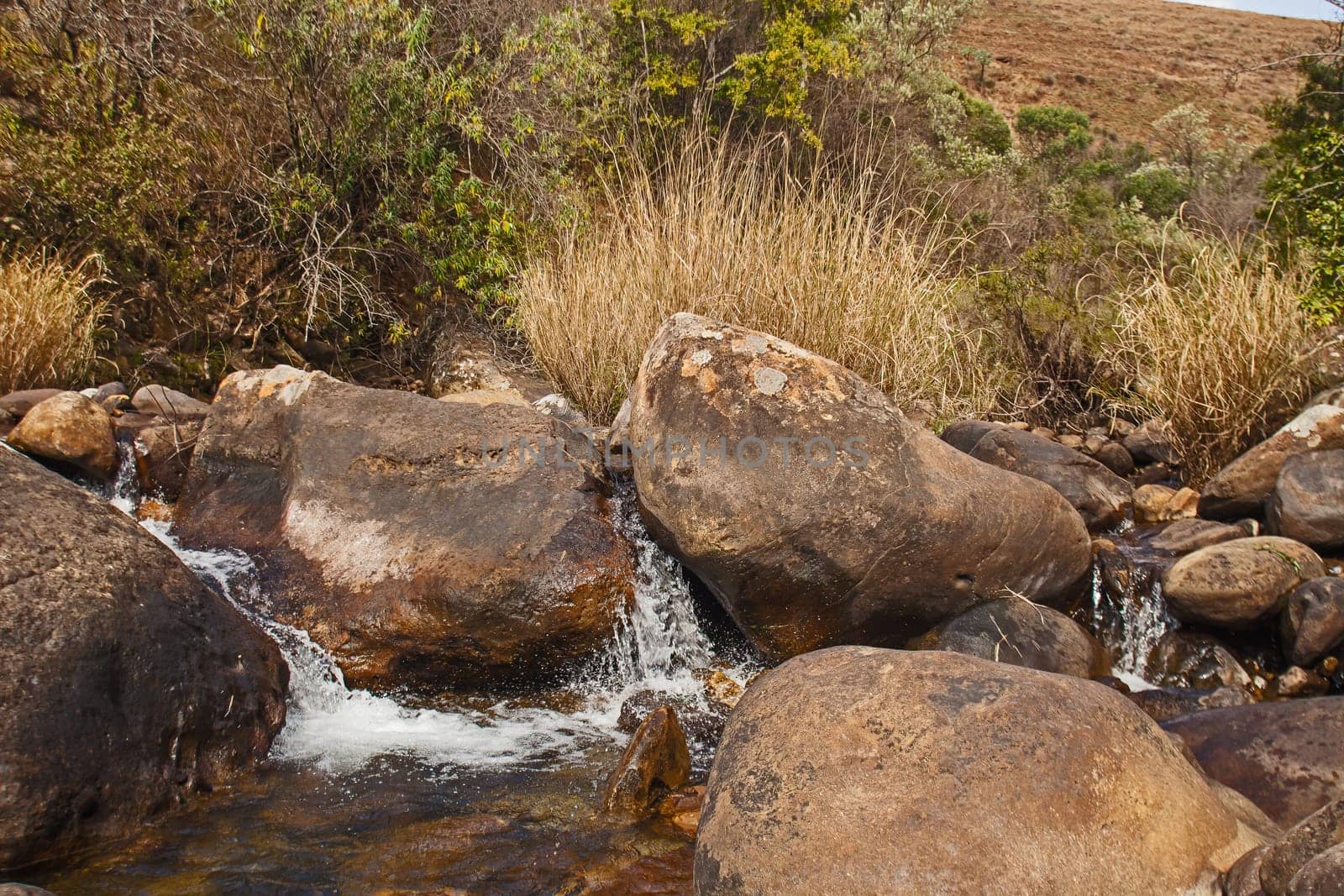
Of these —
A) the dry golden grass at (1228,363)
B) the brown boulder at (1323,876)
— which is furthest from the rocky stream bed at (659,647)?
the dry golden grass at (1228,363)

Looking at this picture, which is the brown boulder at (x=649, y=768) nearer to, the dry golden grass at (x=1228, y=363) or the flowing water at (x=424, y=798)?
the flowing water at (x=424, y=798)

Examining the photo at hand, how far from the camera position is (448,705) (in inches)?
159

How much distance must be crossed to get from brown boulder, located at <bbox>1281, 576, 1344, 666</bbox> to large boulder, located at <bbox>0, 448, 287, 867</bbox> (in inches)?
169

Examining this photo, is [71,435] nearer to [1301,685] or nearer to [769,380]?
[769,380]

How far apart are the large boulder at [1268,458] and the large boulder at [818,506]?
1.61m

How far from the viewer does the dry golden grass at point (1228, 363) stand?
6.05 m

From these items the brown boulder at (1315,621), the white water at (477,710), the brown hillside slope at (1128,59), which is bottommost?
the white water at (477,710)

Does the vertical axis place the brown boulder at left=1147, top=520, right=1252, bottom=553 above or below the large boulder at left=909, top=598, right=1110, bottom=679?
above

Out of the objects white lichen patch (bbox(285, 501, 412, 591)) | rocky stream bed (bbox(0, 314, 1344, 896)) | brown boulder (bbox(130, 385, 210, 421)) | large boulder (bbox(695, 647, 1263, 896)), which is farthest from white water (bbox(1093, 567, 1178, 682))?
brown boulder (bbox(130, 385, 210, 421))

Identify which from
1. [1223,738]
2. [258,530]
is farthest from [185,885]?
[1223,738]

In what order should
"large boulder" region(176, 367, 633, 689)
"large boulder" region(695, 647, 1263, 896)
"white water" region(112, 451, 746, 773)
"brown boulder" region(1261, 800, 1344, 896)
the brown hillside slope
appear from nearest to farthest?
"brown boulder" region(1261, 800, 1344, 896)
"large boulder" region(695, 647, 1263, 896)
"white water" region(112, 451, 746, 773)
"large boulder" region(176, 367, 633, 689)
the brown hillside slope

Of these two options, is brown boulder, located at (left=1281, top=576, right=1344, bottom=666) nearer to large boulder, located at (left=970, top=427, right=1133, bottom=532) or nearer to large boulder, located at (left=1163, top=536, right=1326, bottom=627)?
large boulder, located at (left=1163, top=536, right=1326, bottom=627)

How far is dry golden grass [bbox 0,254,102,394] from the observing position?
19.7ft

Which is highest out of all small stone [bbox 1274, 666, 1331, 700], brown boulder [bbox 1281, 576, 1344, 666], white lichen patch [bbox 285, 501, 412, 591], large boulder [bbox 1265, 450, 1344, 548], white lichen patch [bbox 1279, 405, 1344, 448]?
white lichen patch [bbox 1279, 405, 1344, 448]
